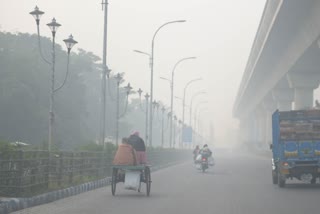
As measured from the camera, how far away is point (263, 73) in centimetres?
6438

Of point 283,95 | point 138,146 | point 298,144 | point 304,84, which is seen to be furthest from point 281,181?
point 283,95

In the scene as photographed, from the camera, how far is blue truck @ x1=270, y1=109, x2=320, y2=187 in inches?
946

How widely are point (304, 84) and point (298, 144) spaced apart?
30485mm

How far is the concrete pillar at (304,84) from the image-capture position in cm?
5334

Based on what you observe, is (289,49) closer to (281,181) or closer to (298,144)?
(281,181)

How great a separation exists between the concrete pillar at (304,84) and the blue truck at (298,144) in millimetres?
28743

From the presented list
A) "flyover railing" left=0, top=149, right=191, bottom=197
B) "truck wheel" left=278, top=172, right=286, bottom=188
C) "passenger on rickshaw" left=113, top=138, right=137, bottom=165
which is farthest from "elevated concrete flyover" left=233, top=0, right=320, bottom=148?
"passenger on rickshaw" left=113, top=138, right=137, bottom=165

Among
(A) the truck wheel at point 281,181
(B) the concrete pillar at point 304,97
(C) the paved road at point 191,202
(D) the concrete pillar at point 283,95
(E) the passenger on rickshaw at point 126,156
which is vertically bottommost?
(C) the paved road at point 191,202

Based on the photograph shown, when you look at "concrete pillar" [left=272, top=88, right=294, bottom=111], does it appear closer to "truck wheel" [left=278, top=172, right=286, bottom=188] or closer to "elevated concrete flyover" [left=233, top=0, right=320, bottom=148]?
"elevated concrete flyover" [left=233, top=0, right=320, bottom=148]

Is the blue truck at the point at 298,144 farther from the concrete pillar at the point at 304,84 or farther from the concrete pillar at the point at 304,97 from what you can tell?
the concrete pillar at the point at 304,97

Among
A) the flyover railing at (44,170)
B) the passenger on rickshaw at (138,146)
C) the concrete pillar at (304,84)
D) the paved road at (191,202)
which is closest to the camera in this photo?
the paved road at (191,202)

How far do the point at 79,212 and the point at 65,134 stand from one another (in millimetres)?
55431

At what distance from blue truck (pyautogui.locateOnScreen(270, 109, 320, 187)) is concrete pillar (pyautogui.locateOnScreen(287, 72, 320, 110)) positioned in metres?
28.7

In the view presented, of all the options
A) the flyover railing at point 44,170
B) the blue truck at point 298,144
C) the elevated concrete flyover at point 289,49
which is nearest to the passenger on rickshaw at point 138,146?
the flyover railing at point 44,170
